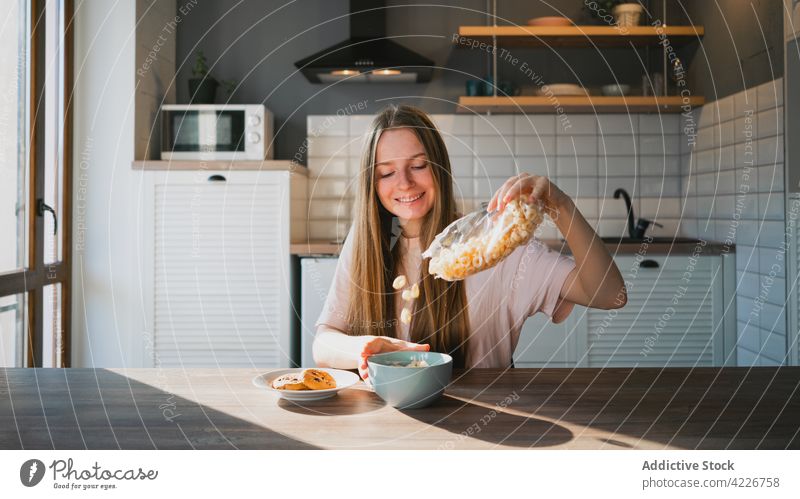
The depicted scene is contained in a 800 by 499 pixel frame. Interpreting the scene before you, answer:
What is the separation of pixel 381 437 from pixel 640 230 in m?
2.37

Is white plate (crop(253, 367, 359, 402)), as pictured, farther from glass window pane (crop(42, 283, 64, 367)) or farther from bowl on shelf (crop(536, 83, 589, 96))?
bowl on shelf (crop(536, 83, 589, 96))

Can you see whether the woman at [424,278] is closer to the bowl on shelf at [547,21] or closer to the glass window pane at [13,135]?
the glass window pane at [13,135]

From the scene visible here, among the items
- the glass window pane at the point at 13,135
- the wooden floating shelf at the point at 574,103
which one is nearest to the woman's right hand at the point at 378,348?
the glass window pane at the point at 13,135

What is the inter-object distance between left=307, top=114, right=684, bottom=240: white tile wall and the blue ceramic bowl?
2.16 metres

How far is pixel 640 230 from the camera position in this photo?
2848mm

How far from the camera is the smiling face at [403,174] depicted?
4.69 ft

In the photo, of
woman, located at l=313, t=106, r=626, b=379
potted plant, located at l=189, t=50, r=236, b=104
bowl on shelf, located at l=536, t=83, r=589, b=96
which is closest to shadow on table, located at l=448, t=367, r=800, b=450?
woman, located at l=313, t=106, r=626, b=379

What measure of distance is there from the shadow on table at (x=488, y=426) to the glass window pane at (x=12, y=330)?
1.75 meters

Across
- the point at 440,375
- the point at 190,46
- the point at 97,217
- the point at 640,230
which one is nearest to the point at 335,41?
the point at 190,46

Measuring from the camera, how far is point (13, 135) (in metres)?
2.06

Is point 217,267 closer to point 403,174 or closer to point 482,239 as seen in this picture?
point 403,174

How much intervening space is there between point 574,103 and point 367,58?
0.87 metres

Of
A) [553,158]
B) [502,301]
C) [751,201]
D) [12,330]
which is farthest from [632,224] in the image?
[12,330]
